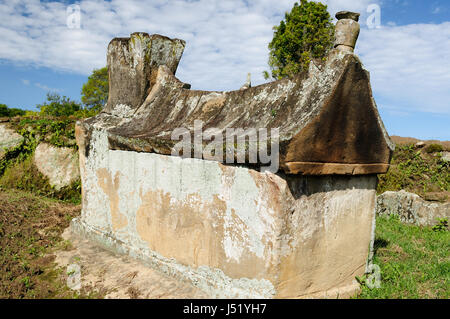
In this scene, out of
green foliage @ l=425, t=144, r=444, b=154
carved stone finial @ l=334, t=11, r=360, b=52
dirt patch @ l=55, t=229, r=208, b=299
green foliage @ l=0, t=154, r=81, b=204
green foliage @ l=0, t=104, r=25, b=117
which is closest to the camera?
carved stone finial @ l=334, t=11, r=360, b=52

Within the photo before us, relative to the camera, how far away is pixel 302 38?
17562 millimetres

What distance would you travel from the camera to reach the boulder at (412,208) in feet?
23.1

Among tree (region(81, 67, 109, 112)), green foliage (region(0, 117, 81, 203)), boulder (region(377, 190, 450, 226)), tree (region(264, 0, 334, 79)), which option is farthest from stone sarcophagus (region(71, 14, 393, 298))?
tree (region(81, 67, 109, 112))

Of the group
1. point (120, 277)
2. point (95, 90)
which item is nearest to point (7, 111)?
point (95, 90)

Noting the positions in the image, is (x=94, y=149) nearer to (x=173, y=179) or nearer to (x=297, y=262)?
(x=173, y=179)

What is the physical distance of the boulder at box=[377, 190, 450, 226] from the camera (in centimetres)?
705

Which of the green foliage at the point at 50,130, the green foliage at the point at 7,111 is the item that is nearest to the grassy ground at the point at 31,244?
the green foliage at the point at 50,130

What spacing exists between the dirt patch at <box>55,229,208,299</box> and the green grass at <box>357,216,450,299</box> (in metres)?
1.95

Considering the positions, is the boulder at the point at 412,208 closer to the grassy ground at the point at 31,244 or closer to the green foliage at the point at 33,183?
the grassy ground at the point at 31,244

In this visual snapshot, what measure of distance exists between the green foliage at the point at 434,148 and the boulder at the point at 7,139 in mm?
10793

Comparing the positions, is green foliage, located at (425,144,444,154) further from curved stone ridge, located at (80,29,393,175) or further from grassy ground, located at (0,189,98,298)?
grassy ground, located at (0,189,98,298)

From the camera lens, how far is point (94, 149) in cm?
518
